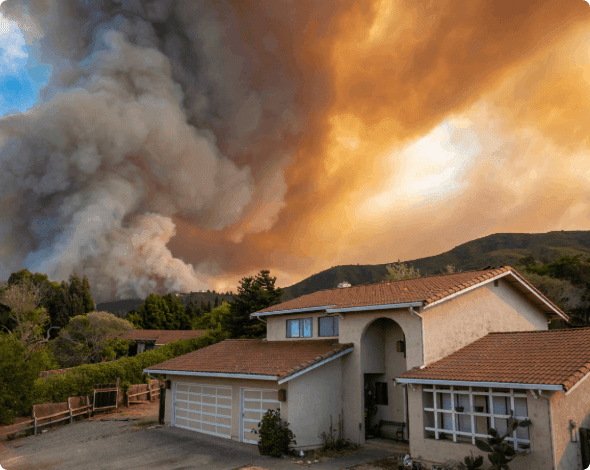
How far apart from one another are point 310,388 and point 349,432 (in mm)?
2481

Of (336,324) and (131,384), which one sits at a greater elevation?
(336,324)

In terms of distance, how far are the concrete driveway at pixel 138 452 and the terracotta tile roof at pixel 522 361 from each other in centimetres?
434

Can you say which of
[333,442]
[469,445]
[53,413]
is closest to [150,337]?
[53,413]

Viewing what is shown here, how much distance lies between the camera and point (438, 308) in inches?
623

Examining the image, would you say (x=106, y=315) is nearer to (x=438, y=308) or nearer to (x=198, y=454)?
(x=198, y=454)

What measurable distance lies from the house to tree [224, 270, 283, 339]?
1779 cm

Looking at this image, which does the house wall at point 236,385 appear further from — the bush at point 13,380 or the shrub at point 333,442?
the bush at point 13,380

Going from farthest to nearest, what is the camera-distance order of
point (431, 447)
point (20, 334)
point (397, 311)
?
point (20, 334) → point (397, 311) → point (431, 447)

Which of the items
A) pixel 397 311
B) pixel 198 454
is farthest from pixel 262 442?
pixel 397 311

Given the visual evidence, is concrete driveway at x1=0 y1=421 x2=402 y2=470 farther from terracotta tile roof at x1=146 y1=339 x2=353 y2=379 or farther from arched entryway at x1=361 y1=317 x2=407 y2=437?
terracotta tile roof at x1=146 y1=339 x2=353 y2=379

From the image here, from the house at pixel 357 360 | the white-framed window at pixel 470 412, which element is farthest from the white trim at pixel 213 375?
the white-framed window at pixel 470 412

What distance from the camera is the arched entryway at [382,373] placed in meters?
18.0

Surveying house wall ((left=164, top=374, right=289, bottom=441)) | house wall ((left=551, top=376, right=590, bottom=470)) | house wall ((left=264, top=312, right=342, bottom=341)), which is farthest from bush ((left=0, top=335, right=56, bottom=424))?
house wall ((left=551, top=376, right=590, bottom=470))

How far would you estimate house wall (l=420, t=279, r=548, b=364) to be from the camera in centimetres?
1546
